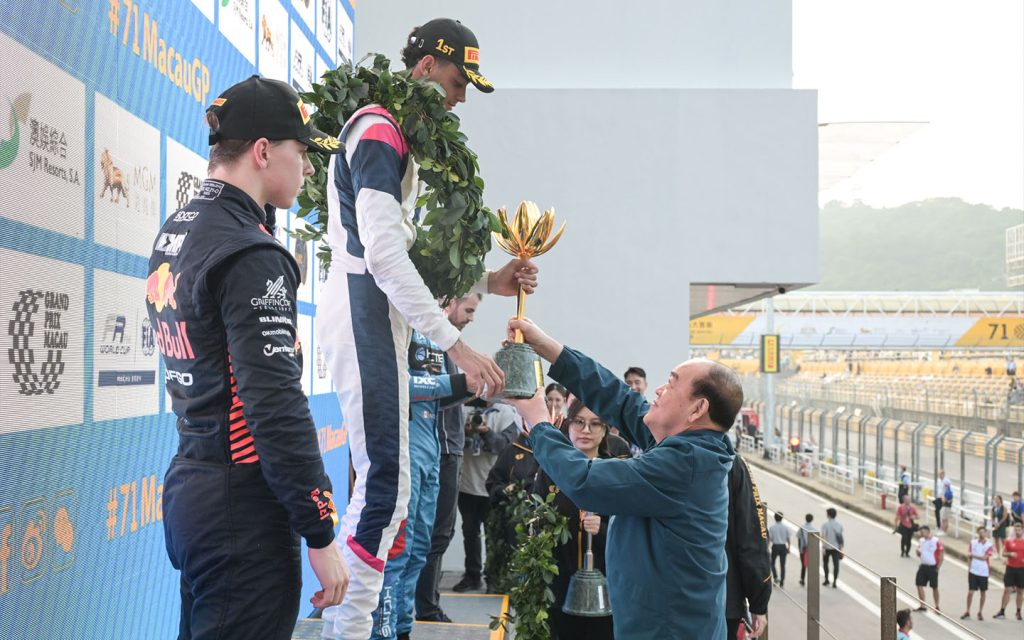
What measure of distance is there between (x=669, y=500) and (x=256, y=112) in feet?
4.90

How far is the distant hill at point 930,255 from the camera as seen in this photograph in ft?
584

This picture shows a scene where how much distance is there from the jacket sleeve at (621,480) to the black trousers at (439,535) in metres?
2.06

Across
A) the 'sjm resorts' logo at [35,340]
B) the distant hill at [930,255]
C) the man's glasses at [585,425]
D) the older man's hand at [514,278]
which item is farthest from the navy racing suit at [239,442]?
the distant hill at [930,255]

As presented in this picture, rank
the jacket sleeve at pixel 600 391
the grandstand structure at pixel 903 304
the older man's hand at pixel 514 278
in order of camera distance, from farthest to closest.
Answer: the grandstand structure at pixel 903 304 < the jacket sleeve at pixel 600 391 < the older man's hand at pixel 514 278

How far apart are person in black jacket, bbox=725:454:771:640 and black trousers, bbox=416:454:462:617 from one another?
4.70 feet

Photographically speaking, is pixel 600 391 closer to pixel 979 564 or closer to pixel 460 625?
pixel 460 625

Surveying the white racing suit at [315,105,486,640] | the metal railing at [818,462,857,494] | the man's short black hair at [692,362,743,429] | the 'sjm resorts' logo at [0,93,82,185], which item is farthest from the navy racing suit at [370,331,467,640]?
the metal railing at [818,462,857,494]

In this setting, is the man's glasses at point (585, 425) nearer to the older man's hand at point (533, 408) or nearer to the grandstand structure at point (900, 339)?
the older man's hand at point (533, 408)

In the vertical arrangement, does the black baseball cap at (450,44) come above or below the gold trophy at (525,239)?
above

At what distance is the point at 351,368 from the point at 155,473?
92 centimetres

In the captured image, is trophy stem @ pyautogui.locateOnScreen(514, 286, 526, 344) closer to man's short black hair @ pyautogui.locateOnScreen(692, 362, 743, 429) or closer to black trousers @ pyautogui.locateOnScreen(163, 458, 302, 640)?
man's short black hair @ pyautogui.locateOnScreen(692, 362, 743, 429)

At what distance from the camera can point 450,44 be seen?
9.26 ft

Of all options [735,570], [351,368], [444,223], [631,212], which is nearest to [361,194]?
[444,223]

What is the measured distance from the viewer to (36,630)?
210cm
